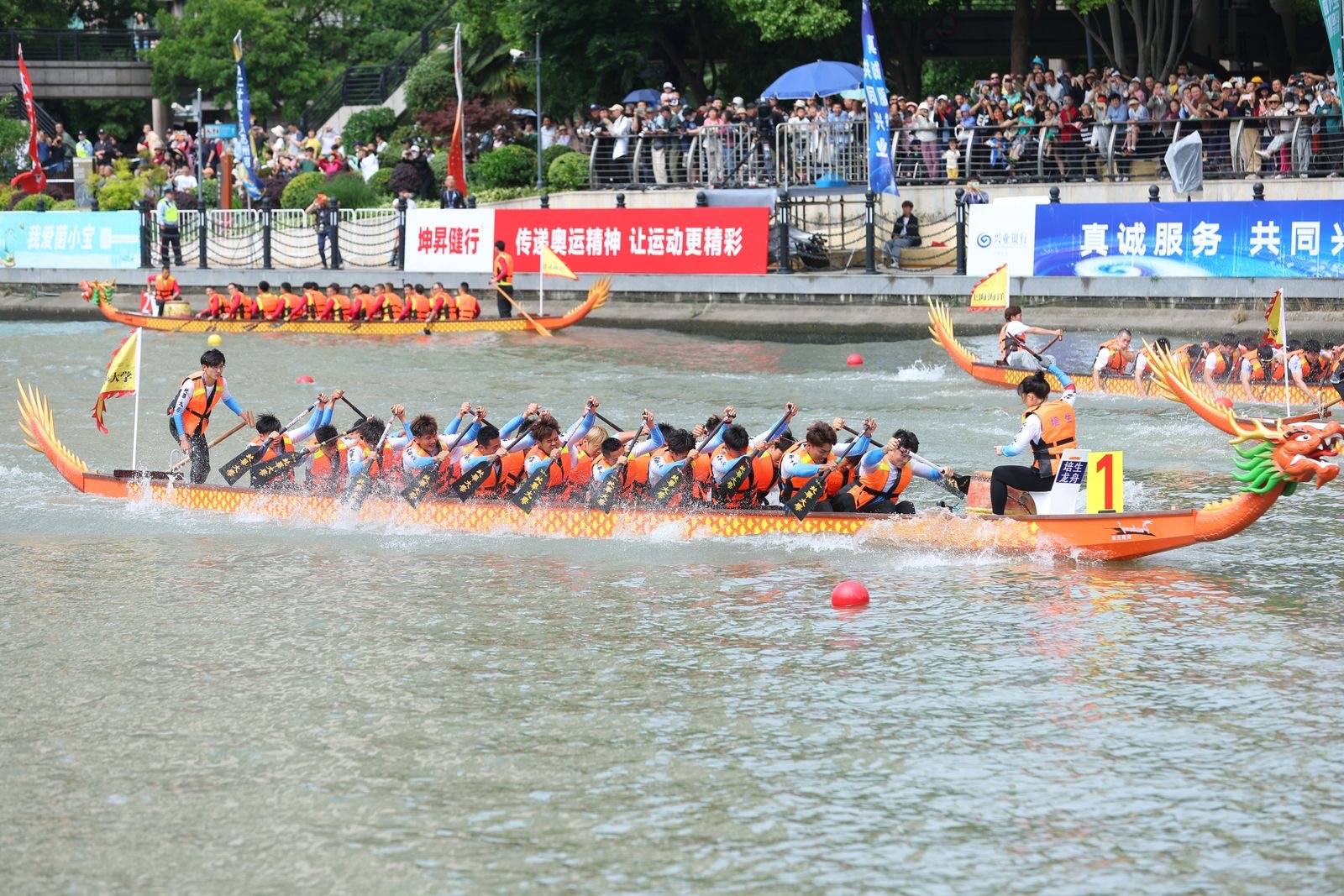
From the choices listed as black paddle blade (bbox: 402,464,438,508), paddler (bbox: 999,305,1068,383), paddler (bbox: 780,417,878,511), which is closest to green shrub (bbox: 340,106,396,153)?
paddler (bbox: 999,305,1068,383)

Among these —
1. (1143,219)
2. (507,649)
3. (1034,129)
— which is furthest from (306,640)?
(1034,129)

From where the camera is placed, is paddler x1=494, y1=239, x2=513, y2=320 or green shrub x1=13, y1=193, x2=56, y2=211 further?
green shrub x1=13, y1=193, x2=56, y2=211

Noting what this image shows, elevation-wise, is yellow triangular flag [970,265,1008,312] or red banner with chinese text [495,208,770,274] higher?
red banner with chinese text [495,208,770,274]

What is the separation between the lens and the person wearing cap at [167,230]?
126ft

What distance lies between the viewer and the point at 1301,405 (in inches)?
854

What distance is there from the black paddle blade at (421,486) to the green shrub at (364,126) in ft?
105

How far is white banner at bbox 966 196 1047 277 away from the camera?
97.1 feet

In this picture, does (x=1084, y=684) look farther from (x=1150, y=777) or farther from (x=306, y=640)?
(x=306, y=640)

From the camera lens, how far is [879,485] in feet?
48.2

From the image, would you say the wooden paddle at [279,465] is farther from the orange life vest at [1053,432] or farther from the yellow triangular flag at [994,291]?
the yellow triangular flag at [994,291]

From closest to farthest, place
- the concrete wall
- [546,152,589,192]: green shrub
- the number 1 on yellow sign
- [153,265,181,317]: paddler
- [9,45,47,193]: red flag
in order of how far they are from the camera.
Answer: the number 1 on yellow sign
[153,265,181,317]: paddler
[546,152,589,192]: green shrub
[9,45,47,193]: red flag
the concrete wall

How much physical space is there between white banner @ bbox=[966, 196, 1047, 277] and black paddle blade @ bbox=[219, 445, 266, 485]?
15.9 metres

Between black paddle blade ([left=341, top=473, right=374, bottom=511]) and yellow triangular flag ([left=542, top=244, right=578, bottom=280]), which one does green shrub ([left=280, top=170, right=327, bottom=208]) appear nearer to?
yellow triangular flag ([left=542, top=244, right=578, bottom=280])

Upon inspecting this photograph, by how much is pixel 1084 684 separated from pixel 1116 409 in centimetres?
1183
